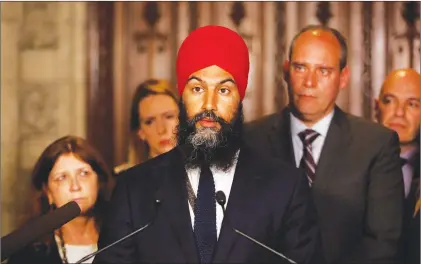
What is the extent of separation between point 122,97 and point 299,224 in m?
1.31

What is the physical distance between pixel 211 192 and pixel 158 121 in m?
0.71

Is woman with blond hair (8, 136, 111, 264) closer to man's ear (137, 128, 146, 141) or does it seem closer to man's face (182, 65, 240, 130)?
man's ear (137, 128, 146, 141)

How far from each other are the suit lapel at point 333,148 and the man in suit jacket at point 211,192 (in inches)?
12.9

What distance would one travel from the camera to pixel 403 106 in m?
2.27

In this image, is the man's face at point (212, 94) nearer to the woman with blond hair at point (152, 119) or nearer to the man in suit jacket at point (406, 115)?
the woman with blond hair at point (152, 119)

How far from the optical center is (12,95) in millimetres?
2752

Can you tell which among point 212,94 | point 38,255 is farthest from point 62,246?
point 212,94

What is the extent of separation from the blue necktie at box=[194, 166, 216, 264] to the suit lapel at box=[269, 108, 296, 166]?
0.43 m

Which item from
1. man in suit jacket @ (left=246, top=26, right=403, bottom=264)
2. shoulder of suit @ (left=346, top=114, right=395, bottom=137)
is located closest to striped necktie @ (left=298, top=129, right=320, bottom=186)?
man in suit jacket @ (left=246, top=26, right=403, bottom=264)

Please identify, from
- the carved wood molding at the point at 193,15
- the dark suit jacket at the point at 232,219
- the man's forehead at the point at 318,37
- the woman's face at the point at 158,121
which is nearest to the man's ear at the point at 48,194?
the woman's face at the point at 158,121

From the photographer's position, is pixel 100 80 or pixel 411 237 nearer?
pixel 411 237

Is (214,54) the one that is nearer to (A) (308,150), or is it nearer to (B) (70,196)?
(A) (308,150)

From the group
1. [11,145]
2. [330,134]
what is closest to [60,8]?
[11,145]

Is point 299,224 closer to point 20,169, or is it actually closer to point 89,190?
point 89,190
